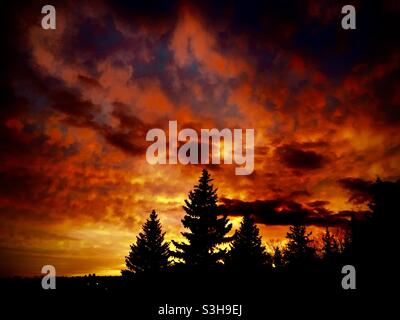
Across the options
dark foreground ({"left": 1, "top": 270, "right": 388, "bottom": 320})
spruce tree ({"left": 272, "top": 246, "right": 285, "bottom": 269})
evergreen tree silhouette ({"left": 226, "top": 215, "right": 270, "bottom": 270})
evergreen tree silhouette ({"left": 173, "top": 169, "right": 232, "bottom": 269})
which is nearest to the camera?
dark foreground ({"left": 1, "top": 270, "right": 388, "bottom": 320})

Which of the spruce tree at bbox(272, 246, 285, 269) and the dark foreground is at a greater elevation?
the dark foreground

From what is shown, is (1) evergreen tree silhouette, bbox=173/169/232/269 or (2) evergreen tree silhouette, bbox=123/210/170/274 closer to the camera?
(1) evergreen tree silhouette, bbox=173/169/232/269

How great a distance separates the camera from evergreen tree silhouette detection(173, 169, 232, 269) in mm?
28016

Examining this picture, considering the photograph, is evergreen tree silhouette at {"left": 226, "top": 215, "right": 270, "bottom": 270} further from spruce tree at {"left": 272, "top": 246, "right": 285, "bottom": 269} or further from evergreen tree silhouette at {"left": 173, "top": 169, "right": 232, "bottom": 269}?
spruce tree at {"left": 272, "top": 246, "right": 285, "bottom": 269}

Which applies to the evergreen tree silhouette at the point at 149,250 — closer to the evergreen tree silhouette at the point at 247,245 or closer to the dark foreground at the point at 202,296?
the evergreen tree silhouette at the point at 247,245

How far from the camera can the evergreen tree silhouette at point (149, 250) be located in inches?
1359

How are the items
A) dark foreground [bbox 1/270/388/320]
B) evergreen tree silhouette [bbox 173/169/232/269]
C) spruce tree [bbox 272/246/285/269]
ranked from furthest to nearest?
1. spruce tree [bbox 272/246/285/269]
2. evergreen tree silhouette [bbox 173/169/232/269]
3. dark foreground [bbox 1/270/388/320]

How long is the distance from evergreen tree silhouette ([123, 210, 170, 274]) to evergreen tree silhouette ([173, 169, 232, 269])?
5794 mm

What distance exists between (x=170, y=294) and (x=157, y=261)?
19.2 m

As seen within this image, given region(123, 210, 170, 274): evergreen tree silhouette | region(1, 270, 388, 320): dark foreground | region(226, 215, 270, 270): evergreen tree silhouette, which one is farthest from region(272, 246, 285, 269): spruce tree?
region(1, 270, 388, 320): dark foreground

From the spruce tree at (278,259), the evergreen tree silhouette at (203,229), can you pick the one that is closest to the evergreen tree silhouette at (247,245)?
the evergreen tree silhouette at (203,229)

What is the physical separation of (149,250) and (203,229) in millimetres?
9203
